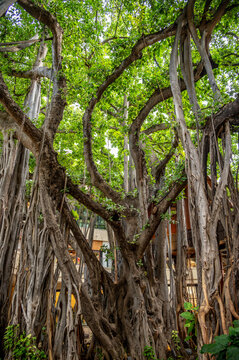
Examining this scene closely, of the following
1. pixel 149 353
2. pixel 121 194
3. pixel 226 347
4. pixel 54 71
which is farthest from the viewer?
pixel 121 194

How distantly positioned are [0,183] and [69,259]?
60.1 inches

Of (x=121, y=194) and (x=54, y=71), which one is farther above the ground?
(x=54, y=71)

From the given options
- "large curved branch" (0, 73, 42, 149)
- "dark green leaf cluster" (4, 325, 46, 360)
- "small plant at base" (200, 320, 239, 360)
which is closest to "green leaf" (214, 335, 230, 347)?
"small plant at base" (200, 320, 239, 360)

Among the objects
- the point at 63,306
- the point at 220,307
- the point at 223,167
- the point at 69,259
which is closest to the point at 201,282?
the point at 220,307

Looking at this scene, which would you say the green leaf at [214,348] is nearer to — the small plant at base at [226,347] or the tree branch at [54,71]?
the small plant at base at [226,347]

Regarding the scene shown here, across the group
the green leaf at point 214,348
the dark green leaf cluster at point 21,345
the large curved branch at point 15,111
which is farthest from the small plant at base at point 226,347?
the large curved branch at point 15,111

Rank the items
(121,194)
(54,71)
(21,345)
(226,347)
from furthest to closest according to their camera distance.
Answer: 1. (121,194)
2. (54,71)
3. (21,345)
4. (226,347)

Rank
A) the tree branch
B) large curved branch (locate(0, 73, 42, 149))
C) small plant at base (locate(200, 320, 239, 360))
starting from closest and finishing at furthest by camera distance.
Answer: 1. small plant at base (locate(200, 320, 239, 360))
2. large curved branch (locate(0, 73, 42, 149))
3. the tree branch

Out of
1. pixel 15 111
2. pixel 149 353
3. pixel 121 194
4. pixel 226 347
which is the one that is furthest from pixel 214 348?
pixel 15 111

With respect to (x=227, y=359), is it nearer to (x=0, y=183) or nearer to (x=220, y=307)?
(x=220, y=307)

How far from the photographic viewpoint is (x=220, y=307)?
1783 mm

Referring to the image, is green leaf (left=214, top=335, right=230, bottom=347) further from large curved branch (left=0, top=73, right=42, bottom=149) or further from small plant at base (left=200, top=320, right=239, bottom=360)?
large curved branch (left=0, top=73, right=42, bottom=149)

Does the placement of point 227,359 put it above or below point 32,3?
below

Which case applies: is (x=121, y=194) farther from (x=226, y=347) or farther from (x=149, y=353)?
(x=226, y=347)
